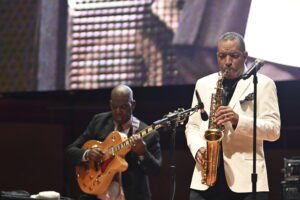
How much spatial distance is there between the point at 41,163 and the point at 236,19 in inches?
107

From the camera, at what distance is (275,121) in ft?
13.3

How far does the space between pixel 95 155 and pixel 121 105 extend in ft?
1.48

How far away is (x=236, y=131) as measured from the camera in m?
3.97

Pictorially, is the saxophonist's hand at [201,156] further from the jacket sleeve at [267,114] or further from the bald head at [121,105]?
the bald head at [121,105]

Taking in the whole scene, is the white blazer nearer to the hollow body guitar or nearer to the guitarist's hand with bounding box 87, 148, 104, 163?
the hollow body guitar

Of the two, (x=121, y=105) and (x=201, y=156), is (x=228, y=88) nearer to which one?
(x=201, y=156)

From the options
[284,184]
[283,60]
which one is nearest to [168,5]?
[283,60]

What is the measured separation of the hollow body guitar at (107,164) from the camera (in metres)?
5.08

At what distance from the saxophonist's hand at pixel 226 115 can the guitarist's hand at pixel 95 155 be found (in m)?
1.57

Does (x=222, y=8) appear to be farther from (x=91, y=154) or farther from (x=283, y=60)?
(x=91, y=154)

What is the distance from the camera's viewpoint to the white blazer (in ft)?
13.0

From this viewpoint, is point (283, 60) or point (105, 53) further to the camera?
point (105, 53)

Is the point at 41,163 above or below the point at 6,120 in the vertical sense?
below

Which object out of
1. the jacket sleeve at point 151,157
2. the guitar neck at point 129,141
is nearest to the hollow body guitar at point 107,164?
the guitar neck at point 129,141
